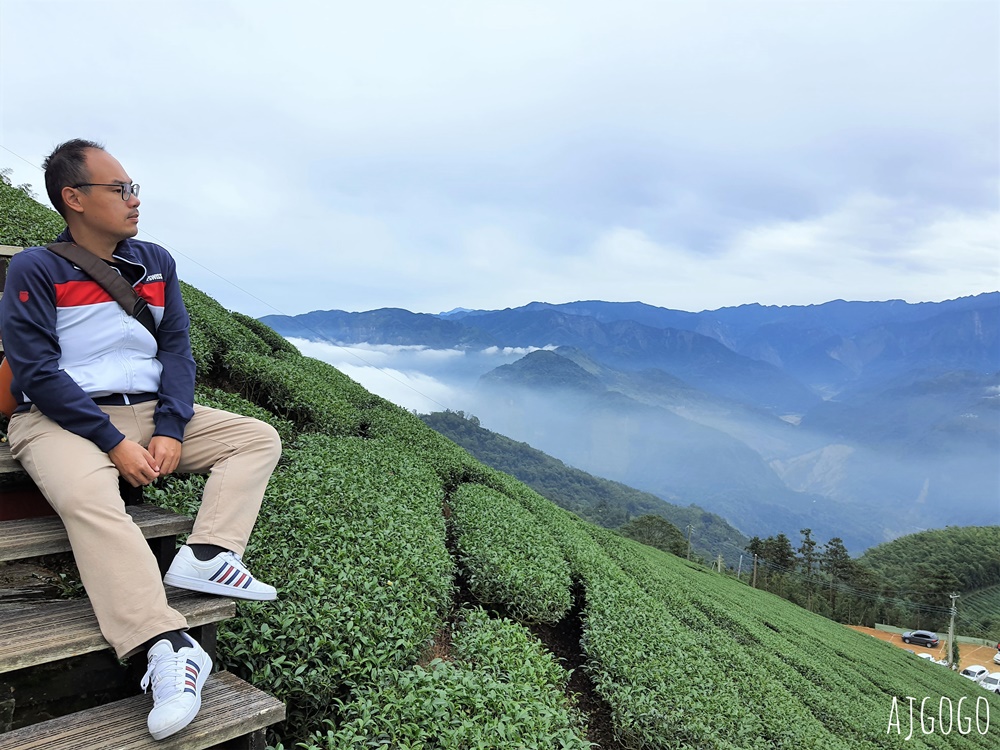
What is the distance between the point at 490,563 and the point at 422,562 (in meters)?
1.21

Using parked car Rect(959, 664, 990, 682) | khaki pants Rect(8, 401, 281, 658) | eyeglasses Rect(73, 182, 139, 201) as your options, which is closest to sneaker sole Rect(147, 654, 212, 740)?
khaki pants Rect(8, 401, 281, 658)

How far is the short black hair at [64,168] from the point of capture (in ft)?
9.04

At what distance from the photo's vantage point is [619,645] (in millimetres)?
5746

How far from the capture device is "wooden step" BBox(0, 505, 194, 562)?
244 centimetres

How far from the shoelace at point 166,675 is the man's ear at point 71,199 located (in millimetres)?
2087

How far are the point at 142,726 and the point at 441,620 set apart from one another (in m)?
2.72

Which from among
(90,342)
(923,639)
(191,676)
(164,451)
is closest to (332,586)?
(164,451)

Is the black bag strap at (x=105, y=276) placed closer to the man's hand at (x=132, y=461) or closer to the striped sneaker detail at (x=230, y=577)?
the man's hand at (x=132, y=461)

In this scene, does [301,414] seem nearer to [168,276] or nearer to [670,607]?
[168,276]

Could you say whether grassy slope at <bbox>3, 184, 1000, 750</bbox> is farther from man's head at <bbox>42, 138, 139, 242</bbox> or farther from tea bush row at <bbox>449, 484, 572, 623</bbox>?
man's head at <bbox>42, 138, 139, 242</bbox>

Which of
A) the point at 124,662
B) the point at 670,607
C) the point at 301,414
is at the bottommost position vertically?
the point at 670,607

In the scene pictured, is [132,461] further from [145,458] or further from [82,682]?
[82,682]

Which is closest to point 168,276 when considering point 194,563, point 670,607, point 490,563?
point 194,563

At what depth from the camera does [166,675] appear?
2.16 m
